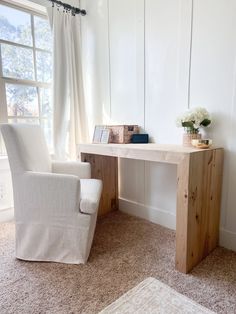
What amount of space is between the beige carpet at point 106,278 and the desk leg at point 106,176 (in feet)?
1.87

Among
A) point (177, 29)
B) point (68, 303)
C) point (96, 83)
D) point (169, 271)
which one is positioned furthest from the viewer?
point (96, 83)

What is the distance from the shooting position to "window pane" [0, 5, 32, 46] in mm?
2166

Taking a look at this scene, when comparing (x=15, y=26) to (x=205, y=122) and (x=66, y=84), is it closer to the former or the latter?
(x=66, y=84)

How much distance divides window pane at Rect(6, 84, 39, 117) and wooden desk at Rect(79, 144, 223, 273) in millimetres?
1075

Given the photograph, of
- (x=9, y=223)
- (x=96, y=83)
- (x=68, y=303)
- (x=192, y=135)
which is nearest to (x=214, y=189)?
(x=192, y=135)

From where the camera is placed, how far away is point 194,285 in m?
1.34

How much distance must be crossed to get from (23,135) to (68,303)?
110 centimetres

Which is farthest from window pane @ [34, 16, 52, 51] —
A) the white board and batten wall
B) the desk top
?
the desk top

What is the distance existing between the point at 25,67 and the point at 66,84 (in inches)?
17.2

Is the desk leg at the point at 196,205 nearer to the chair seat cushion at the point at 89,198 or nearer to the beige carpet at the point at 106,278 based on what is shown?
the beige carpet at the point at 106,278

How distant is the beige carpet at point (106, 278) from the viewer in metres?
1.20

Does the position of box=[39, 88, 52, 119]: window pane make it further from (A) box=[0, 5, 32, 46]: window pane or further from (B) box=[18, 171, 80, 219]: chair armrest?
(B) box=[18, 171, 80, 219]: chair armrest

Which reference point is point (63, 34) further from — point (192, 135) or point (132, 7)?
point (192, 135)

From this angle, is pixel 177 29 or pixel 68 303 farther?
pixel 177 29
